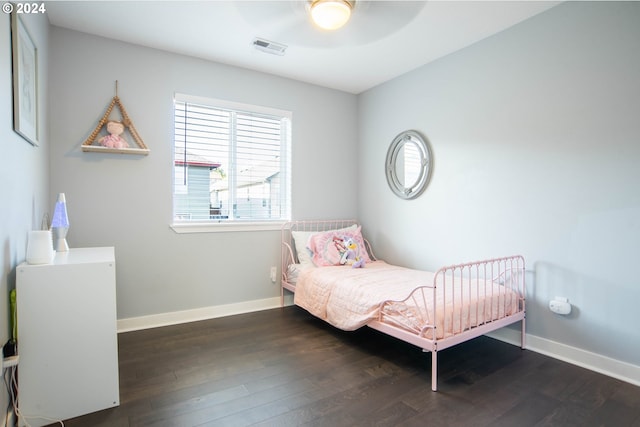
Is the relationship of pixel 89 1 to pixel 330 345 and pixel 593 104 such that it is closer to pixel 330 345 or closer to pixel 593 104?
pixel 330 345

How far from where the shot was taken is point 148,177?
3018mm

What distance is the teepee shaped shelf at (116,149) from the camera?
2.72 m

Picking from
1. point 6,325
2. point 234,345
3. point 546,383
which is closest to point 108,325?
point 6,325

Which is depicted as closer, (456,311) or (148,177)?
(456,311)

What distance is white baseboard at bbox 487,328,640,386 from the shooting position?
2119mm

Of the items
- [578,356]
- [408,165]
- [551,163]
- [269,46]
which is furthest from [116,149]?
[578,356]

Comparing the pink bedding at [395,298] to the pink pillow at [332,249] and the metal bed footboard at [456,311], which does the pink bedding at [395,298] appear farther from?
the pink pillow at [332,249]

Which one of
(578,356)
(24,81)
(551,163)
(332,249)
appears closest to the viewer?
(24,81)

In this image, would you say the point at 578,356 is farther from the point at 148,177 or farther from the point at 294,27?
the point at 148,177

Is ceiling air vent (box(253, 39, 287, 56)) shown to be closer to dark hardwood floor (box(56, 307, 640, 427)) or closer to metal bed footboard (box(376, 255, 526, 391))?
metal bed footboard (box(376, 255, 526, 391))

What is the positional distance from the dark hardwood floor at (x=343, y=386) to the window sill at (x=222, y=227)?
0.93 m

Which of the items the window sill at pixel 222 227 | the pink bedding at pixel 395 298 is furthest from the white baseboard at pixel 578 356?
the window sill at pixel 222 227

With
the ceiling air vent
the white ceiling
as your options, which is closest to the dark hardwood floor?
the white ceiling

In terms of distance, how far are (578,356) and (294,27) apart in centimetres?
297
